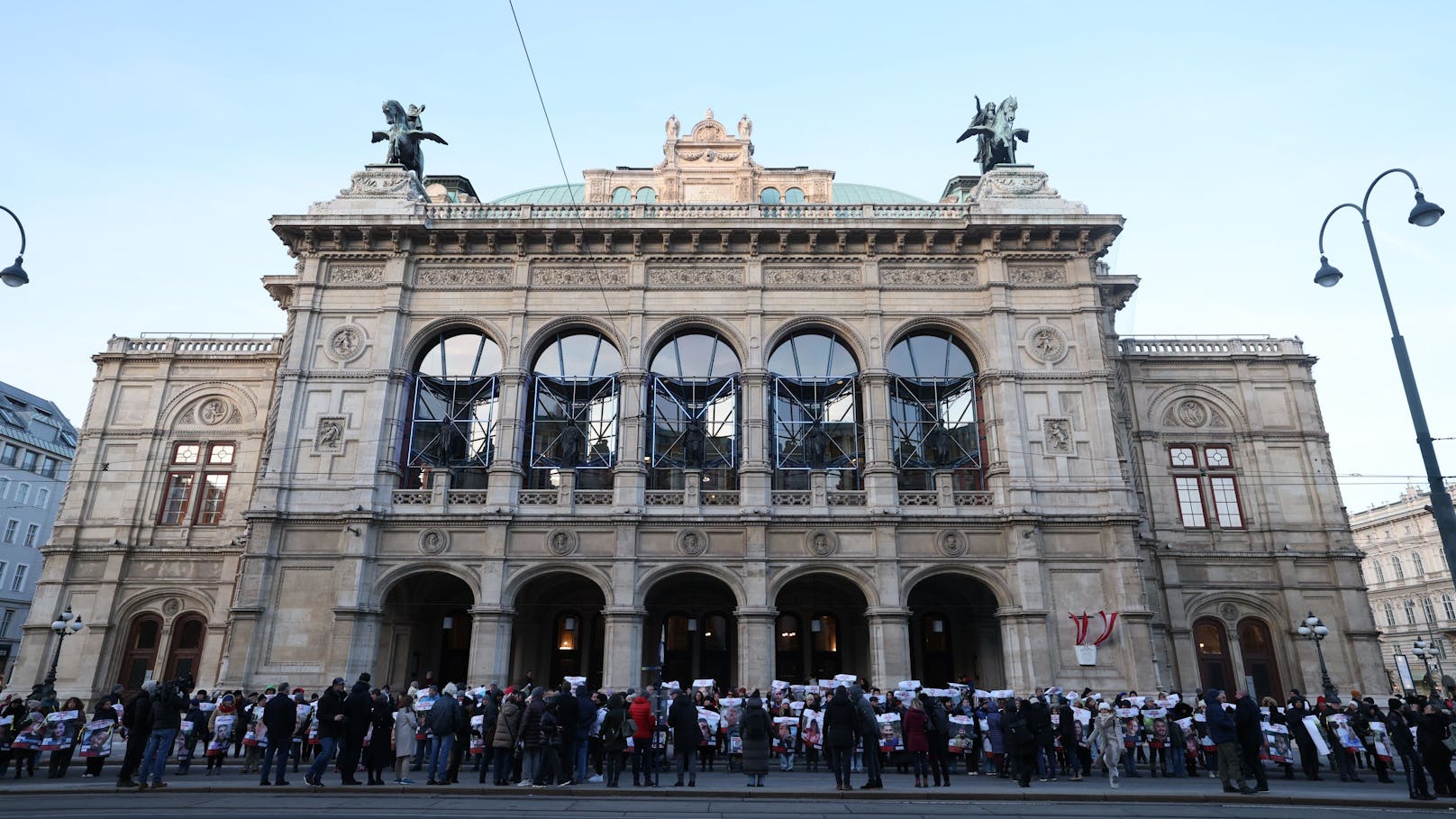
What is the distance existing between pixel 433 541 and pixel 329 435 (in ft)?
16.3

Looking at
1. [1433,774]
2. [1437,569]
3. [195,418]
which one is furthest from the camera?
[1437,569]

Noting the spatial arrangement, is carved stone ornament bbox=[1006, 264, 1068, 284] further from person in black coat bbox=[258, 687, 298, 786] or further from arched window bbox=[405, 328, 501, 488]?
person in black coat bbox=[258, 687, 298, 786]

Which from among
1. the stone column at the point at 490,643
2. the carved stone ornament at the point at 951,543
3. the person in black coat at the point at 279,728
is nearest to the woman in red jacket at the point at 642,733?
the person in black coat at the point at 279,728

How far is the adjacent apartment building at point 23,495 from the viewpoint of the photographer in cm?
5091

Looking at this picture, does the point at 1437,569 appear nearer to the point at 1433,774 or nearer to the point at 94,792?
the point at 1433,774

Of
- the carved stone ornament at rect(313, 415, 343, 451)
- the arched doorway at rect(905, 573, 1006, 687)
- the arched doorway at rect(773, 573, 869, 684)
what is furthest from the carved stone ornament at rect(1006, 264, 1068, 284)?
the carved stone ornament at rect(313, 415, 343, 451)

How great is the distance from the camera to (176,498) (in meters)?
31.2

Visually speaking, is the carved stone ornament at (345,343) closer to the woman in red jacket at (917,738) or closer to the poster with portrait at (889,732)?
the poster with portrait at (889,732)

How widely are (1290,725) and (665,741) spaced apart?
1212 centimetres

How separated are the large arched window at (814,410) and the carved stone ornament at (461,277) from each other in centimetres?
961

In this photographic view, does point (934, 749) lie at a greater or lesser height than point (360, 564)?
lesser

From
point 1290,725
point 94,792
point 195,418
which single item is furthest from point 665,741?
point 195,418

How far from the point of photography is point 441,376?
28.4 m

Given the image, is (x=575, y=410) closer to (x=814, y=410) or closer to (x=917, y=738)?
(x=814, y=410)
